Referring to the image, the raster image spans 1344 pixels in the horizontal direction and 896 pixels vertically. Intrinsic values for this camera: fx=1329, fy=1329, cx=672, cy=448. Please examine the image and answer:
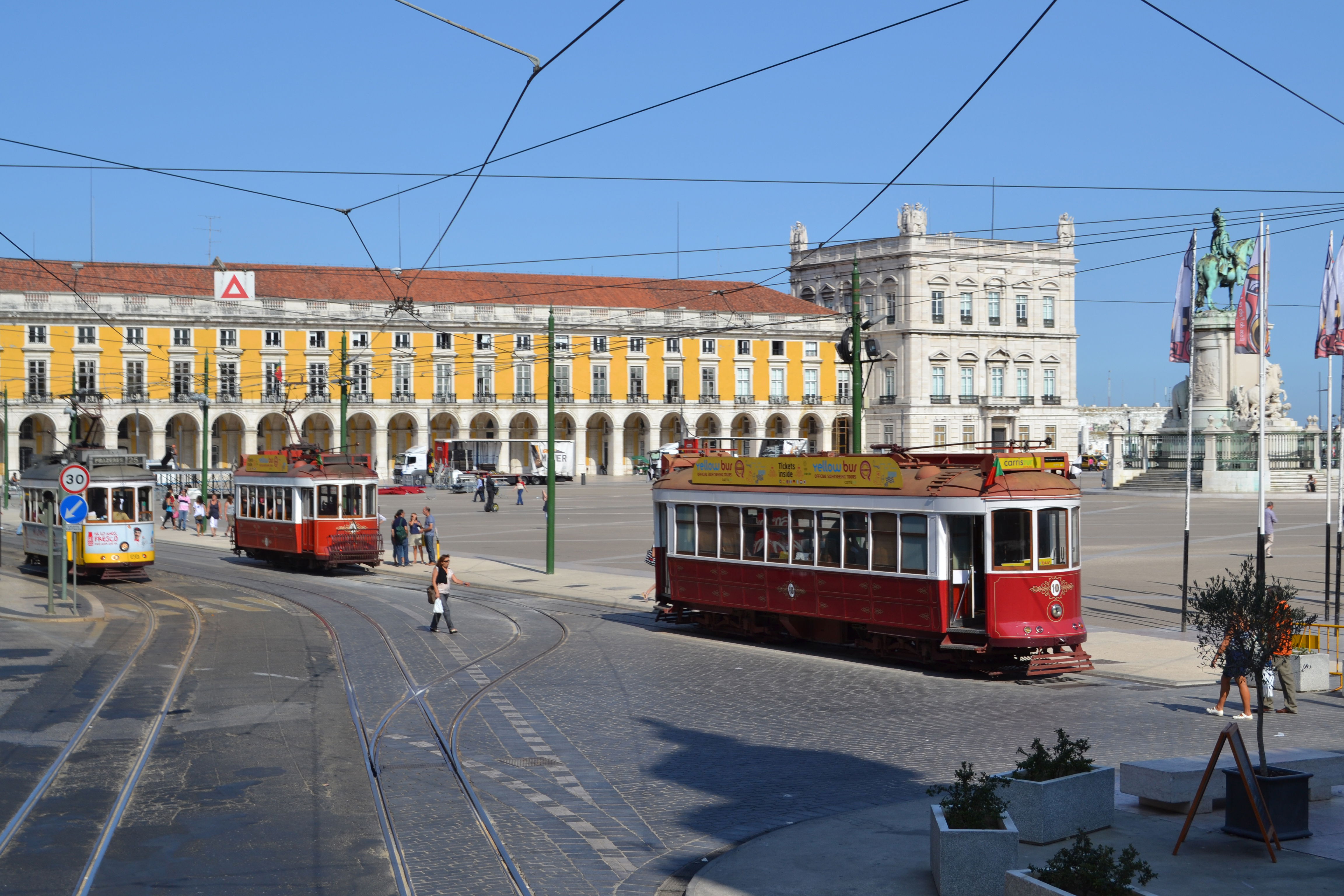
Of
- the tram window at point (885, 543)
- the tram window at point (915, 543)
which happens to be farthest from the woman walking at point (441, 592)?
the tram window at point (915, 543)

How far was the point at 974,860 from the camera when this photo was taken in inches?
291

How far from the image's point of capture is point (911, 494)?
16328 mm

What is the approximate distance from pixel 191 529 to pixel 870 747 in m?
46.0

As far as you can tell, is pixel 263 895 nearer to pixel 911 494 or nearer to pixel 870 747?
pixel 870 747

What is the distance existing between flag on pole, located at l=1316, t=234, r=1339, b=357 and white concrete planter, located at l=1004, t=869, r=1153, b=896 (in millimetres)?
16494

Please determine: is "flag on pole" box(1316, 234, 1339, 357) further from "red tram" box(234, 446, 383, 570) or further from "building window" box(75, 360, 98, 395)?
"building window" box(75, 360, 98, 395)

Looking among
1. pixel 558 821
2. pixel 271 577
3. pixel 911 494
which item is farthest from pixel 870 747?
pixel 271 577

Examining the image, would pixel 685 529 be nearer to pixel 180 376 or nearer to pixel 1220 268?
pixel 1220 268

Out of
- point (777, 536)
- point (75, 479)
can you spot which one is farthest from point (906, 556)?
point (75, 479)

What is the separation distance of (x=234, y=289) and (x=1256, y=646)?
2150cm

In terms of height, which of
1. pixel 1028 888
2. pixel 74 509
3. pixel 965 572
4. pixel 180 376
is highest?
pixel 180 376

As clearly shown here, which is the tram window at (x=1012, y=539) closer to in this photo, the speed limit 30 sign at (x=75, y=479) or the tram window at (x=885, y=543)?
the tram window at (x=885, y=543)

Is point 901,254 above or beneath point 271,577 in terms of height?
above

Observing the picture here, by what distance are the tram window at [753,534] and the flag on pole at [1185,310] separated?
9030 millimetres
